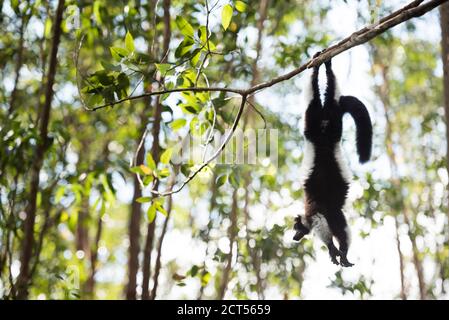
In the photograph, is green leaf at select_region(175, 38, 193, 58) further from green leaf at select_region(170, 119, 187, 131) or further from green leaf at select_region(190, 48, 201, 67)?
green leaf at select_region(170, 119, 187, 131)

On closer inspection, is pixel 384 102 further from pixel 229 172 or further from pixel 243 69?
pixel 229 172

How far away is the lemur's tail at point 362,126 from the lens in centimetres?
333

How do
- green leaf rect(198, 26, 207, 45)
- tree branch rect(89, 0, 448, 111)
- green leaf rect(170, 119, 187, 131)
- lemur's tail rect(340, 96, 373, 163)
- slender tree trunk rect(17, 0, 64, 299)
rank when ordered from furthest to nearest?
slender tree trunk rect(17, 0, 64, 299) → lemur's tail rect(340, 96, 373, 163) → green leaf rect(170, 119, 187, 131) → green leaf rect(198, 26, 207, 45) → tree branch rect(89, 0, 448, 111)

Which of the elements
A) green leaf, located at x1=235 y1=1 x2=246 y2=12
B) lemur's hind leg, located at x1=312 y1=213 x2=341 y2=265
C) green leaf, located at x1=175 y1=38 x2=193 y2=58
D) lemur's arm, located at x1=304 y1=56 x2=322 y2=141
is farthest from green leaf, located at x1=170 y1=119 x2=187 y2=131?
lemur's hind leg, located at x1=312 y1=213 x2=341 y2=265

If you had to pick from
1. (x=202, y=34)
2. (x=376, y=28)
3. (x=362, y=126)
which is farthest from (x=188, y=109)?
(x=376, y=28)

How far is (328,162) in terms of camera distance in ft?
12.9

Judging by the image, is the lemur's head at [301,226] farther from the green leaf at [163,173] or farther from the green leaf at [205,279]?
the green leaf at [163,173]

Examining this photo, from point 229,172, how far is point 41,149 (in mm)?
1323

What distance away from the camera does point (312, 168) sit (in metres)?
3.98

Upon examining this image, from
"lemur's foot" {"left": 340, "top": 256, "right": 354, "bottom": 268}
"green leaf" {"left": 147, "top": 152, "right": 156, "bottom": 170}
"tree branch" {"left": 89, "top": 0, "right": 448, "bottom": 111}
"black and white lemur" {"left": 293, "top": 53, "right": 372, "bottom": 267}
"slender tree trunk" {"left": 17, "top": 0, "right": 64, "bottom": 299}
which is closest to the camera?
"tree branch" {"left": 89, "top": 0, "right": 448, "bottom": 111}

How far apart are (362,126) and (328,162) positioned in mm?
609

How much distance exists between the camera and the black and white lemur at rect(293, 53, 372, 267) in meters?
3.45

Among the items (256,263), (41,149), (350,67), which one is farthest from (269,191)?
(41,149)
